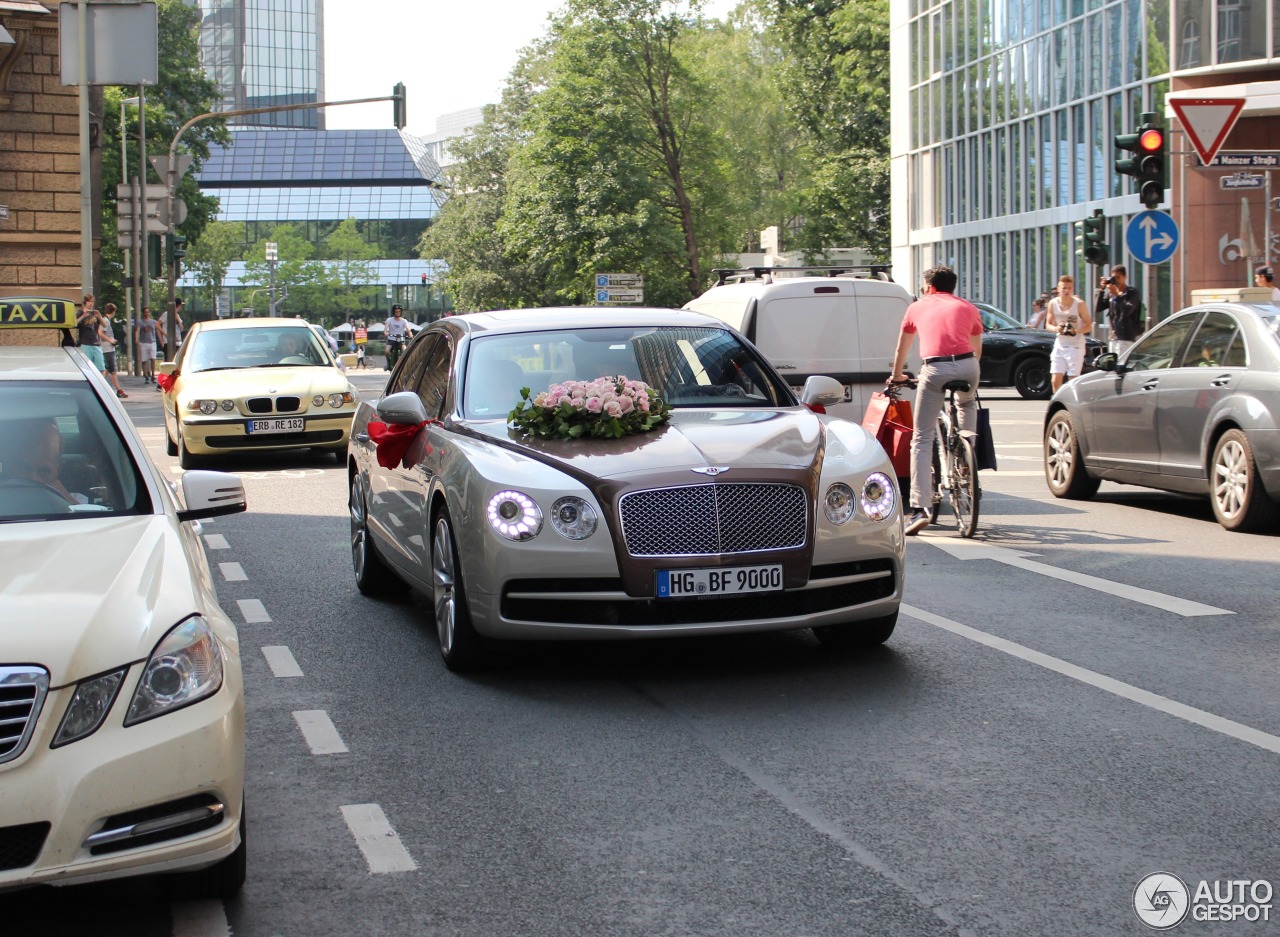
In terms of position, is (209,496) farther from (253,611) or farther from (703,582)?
(253,611)

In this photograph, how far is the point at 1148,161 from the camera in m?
21.5

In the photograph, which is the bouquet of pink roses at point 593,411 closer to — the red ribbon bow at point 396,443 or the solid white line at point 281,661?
the red ribbon bow at point 396,443

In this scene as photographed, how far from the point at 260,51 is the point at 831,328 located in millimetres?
164371

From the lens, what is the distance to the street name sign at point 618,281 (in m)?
50.8

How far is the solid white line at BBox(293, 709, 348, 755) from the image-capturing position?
6.09m

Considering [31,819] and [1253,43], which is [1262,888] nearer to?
[31,819]

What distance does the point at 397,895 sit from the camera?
4.47 metres

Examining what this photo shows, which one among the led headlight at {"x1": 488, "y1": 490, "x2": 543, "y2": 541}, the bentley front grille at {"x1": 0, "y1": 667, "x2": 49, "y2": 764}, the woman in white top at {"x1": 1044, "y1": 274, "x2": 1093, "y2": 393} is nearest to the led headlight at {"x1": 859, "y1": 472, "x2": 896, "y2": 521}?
the led headlight at {"x1": 488, "y1": 490, "x2": 543, "y2": 541}

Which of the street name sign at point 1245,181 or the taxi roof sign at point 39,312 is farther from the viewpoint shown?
the street name sign at point 1245,181

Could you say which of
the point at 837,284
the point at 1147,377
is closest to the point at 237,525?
the point at 837,284

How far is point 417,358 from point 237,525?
4212mm

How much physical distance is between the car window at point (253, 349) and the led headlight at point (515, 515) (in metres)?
12.4

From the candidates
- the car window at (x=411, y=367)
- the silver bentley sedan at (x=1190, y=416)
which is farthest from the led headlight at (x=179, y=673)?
the silver bentley sedan at (x=1190, y=416)

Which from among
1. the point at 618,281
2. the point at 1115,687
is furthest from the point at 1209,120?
the point at 618,281
